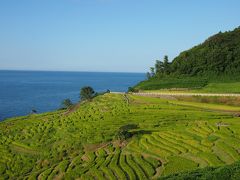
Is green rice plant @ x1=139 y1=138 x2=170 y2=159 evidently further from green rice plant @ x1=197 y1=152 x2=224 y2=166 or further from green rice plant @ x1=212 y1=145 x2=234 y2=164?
green rice plant @ x1=212 y1=145 x2=234 y2=164

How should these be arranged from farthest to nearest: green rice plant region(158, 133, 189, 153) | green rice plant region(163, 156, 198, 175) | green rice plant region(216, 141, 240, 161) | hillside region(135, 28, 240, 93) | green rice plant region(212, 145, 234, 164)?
hillside region(135, 28, 240, 93) → green rice plant region(158, 133, 189, 153) → green rice plant region(216, 141, 240, 161) → green rice plant region(212, 145, 234, 164) → green rice plant region(163, 156, 198, 175)

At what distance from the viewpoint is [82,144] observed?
5375 centimetres

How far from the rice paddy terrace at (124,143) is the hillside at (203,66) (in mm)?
36333

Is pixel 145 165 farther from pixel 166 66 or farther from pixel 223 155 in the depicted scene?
pixel 166 66

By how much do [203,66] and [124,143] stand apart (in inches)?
3080

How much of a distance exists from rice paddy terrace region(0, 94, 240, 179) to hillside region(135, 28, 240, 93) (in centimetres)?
3633

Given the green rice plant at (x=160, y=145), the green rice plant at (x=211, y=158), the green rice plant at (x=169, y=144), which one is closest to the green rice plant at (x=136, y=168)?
the green rice plant at (x=160, y=145)

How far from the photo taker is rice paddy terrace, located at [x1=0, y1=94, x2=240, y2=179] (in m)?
42.1

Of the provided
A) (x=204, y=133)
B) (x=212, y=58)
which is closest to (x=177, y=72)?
(x=212, y=58)

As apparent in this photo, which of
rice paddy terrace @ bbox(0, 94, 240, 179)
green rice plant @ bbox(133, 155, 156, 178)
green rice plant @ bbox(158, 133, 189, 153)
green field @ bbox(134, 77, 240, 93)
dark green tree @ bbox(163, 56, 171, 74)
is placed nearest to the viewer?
green rice plant @ bbox(133, 155, 156, 178)

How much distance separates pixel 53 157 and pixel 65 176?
30.7ft

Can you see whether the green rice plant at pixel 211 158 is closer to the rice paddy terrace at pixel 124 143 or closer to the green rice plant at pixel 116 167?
the rice paddy terrace at pixel 124 143

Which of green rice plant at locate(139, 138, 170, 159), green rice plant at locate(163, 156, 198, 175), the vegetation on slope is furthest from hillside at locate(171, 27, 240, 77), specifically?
the vegetation on slope

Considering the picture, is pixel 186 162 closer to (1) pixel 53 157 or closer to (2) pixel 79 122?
(1) pixel 53 157
